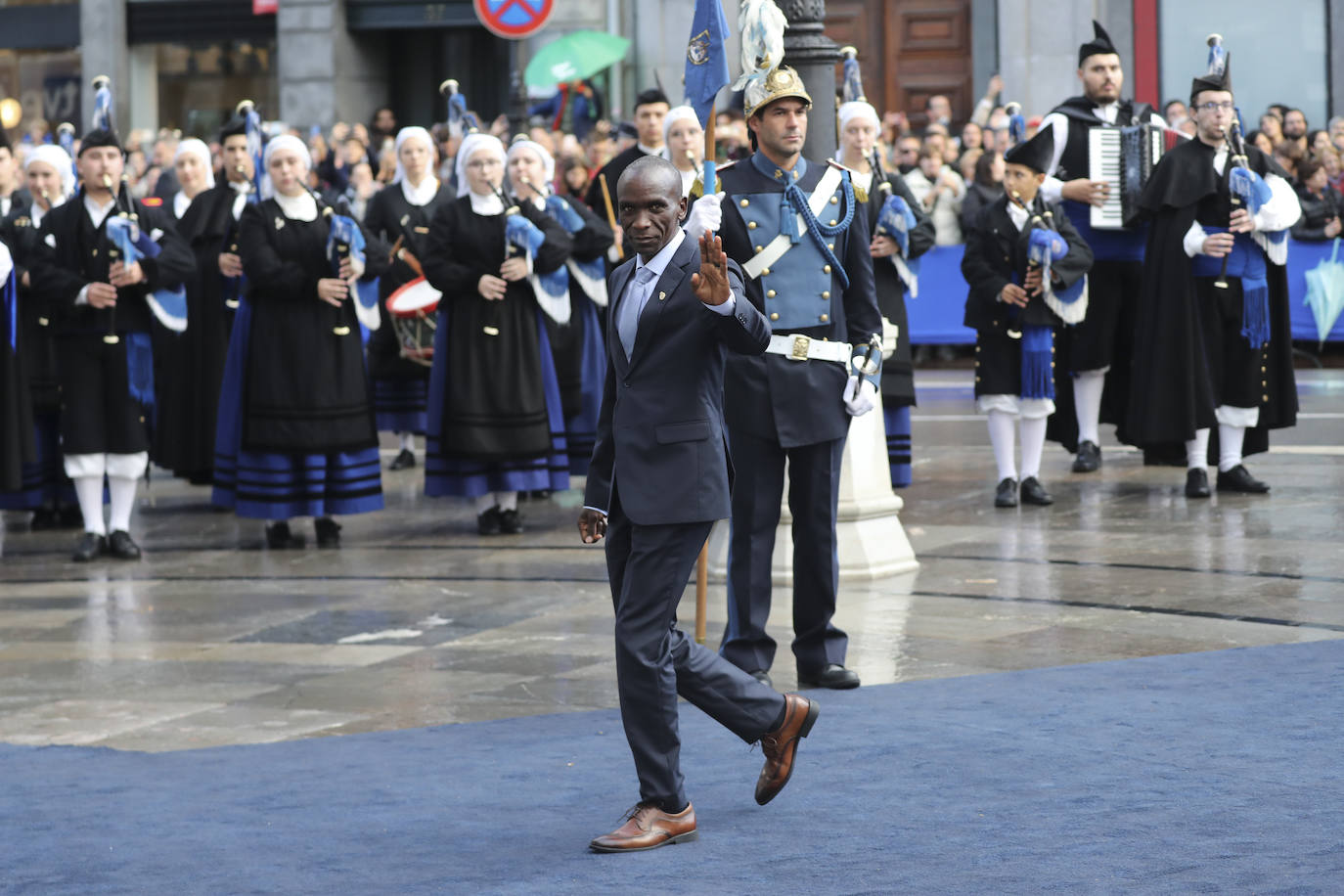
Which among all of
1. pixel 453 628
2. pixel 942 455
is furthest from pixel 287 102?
pixel 453 628

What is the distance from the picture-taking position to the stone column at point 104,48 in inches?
1112

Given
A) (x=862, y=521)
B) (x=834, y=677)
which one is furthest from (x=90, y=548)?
(x=834, y=677)

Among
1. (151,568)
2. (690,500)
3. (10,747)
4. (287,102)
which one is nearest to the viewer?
(690,500)

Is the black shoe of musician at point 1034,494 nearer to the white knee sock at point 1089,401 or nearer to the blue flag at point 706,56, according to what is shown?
the white knee sock at point 1089,401

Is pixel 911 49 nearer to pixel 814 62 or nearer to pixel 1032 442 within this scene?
pixel 1032 442

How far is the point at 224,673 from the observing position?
800 cm

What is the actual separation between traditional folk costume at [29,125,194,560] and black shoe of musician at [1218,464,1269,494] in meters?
5.68

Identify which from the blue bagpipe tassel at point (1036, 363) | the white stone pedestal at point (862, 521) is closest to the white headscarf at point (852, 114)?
the blue bagpipe tassel at point (1036, 363)

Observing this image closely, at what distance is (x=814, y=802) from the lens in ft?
18.7

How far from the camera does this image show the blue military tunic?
7078mm

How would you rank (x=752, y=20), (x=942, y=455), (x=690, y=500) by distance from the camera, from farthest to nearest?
(x=942, y=455)
(x=752, y=20)
(x=690, y=500)

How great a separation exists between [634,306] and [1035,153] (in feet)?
22.3

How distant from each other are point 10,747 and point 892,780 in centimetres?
291

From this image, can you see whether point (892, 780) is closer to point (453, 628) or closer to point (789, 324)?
point (789, 324)
